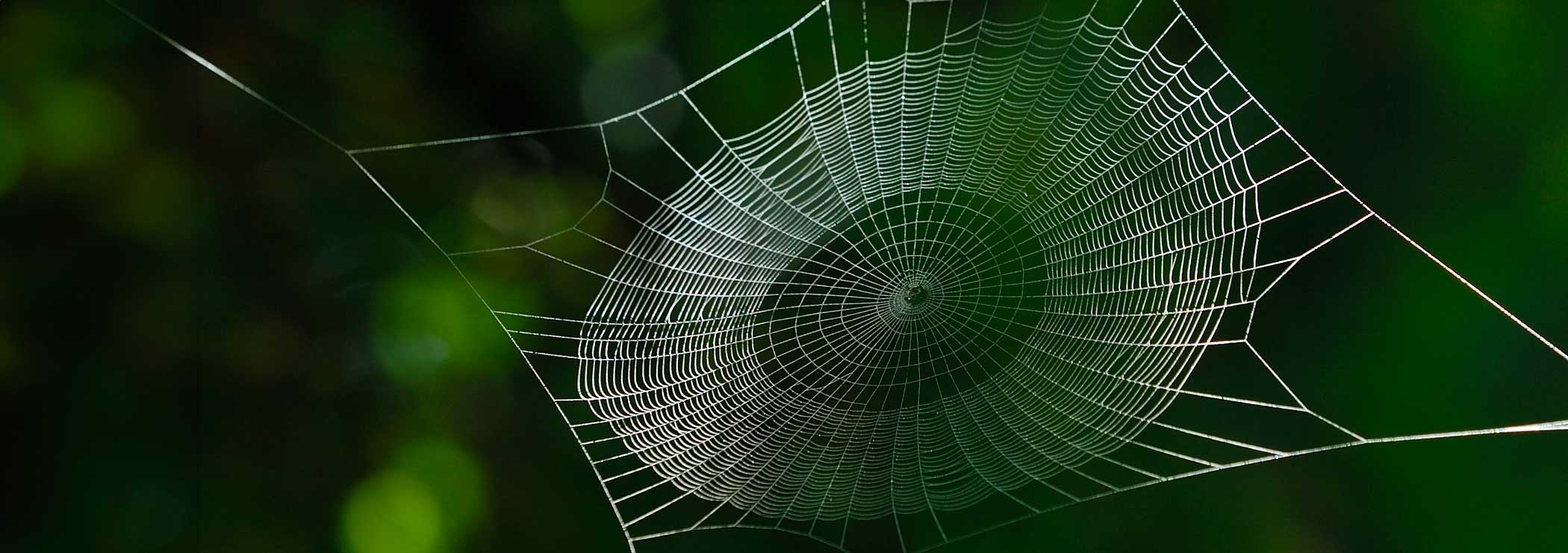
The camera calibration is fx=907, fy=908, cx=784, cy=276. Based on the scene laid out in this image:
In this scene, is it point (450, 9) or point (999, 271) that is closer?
point (450, 9)

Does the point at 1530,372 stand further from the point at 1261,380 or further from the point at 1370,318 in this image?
the point at 1261,380

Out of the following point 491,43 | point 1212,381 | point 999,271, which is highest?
point 491,43

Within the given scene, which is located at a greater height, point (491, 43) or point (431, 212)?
point (491, 43)

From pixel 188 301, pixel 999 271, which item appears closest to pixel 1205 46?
pixel 999 271

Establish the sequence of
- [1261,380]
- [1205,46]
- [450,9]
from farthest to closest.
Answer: [1261,380] → [1205,46] → [450,9]

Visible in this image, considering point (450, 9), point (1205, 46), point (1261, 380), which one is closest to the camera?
point (450, 9)
